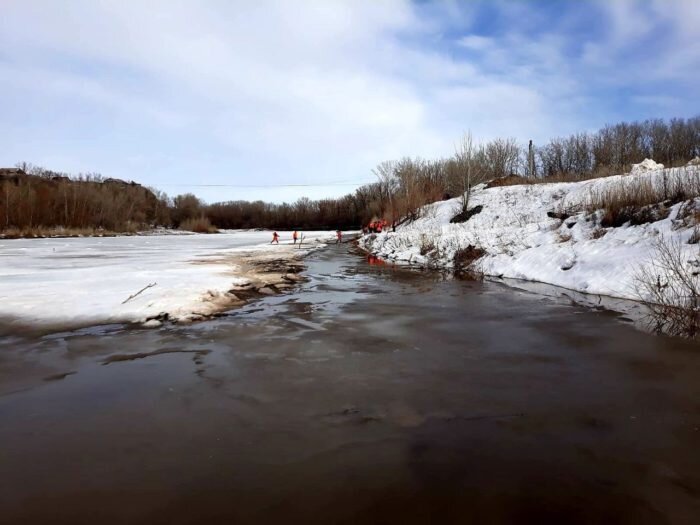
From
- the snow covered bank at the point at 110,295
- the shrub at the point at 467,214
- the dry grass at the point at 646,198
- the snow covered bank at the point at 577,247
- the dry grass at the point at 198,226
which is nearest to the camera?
the snow covered bank at the point at 110,295

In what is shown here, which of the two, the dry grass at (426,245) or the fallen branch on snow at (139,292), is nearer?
the fallen branch on snow at (139,292)

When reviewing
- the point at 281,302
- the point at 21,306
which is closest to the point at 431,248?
the point at 281,302

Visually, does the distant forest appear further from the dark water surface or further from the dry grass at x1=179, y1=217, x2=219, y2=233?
the dark water surface

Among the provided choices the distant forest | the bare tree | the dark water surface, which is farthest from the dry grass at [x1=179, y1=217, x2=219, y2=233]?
the dark water surface

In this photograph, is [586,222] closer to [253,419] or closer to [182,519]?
[253,419]

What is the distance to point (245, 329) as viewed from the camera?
6.39 metres

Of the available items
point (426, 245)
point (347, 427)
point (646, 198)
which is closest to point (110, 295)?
point (347, 427)

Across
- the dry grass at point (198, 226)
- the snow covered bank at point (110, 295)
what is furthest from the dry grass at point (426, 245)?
the dry grass at point (198, 226)

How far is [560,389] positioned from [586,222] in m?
12.2

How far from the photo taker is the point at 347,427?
337 centimetres

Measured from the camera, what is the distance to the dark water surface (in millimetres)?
2459

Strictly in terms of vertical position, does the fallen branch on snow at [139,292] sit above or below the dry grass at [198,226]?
below

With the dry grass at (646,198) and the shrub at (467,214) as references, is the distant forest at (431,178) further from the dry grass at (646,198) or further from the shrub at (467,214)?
the dry grass at (646,198)

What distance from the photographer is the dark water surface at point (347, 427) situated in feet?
8.07
